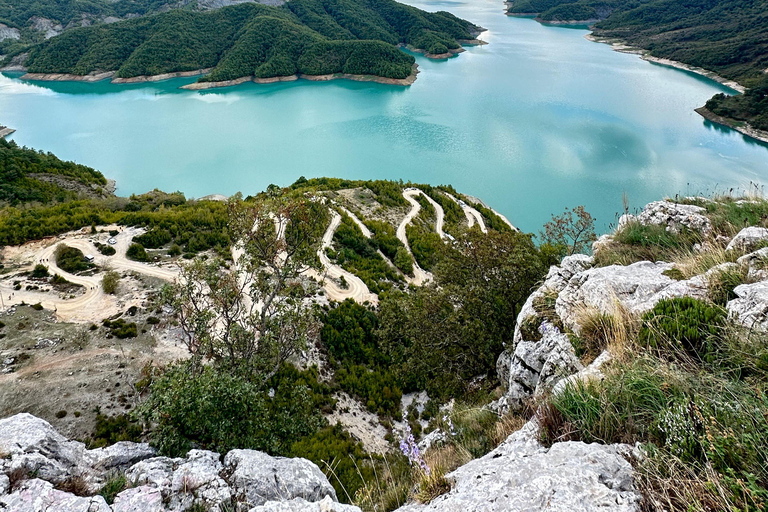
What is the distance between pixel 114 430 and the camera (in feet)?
29.7

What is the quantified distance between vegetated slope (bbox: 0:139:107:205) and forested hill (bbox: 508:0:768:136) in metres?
79.5

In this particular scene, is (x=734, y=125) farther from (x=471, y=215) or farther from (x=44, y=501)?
(x=44, y=501)

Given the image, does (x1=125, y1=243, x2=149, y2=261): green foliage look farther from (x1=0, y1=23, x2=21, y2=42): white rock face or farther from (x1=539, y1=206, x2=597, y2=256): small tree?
(x1=0, y1=23, x2=21, y2=42): white rock face

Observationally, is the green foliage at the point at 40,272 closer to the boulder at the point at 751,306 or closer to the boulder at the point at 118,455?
the boulder at the point at 118,455

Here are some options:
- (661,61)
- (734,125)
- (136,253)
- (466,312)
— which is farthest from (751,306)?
(661,61)

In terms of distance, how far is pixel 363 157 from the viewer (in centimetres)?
4594

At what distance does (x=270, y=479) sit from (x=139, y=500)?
157cm

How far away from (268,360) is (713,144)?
59574 millimetres

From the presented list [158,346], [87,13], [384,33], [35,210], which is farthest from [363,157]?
[87,13]

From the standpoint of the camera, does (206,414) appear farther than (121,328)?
No

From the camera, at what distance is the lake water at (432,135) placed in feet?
126

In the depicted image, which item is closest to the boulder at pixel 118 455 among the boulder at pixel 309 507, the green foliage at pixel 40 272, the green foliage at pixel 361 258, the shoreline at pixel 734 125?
the boulder at pixel 309 507

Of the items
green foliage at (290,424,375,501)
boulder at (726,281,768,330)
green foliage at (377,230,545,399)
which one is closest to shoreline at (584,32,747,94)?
green foliage at (377,230,545,399)

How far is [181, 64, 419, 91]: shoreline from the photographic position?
76562mm
